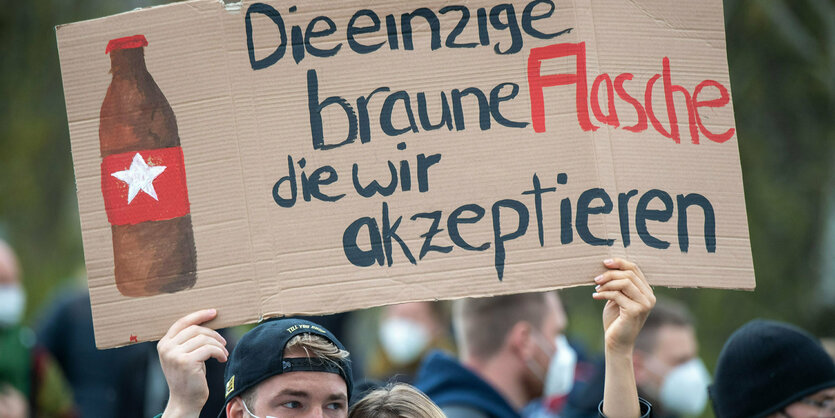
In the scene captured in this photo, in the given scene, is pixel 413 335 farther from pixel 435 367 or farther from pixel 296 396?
pixel 296 396

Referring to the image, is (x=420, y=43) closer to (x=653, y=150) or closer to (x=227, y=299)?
Answer: (x=653, y=150)

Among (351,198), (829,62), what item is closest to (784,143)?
(829,62)

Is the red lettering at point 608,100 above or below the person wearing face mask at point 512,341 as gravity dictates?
above

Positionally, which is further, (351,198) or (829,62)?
(829,62)

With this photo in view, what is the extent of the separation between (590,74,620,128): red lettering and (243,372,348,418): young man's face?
1.27 metres

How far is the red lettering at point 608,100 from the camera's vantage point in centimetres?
337

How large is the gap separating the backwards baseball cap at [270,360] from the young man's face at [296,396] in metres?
0.02

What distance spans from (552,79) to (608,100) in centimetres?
20

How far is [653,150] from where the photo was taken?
11.0ft

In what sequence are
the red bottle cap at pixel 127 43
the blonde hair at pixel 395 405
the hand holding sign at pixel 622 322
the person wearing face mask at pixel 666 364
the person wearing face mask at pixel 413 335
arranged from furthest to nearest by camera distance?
1. the person wearing face mask at pixel 413 335
2. the person wearing face mask at pixel 666 364
3. the blonde hair at pixel 395 405
4. the red bottle cap at pixel 127 43
5. the hand holding sign at pixel 622 322

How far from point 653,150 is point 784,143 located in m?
4.34

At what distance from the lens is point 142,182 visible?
10.7ft

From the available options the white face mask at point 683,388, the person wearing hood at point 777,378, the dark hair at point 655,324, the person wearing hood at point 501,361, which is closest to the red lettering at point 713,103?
the person wearing hood at point 777,378

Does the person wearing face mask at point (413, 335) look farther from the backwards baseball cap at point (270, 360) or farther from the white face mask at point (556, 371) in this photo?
the backwards baseball cap at point (270, 360)
